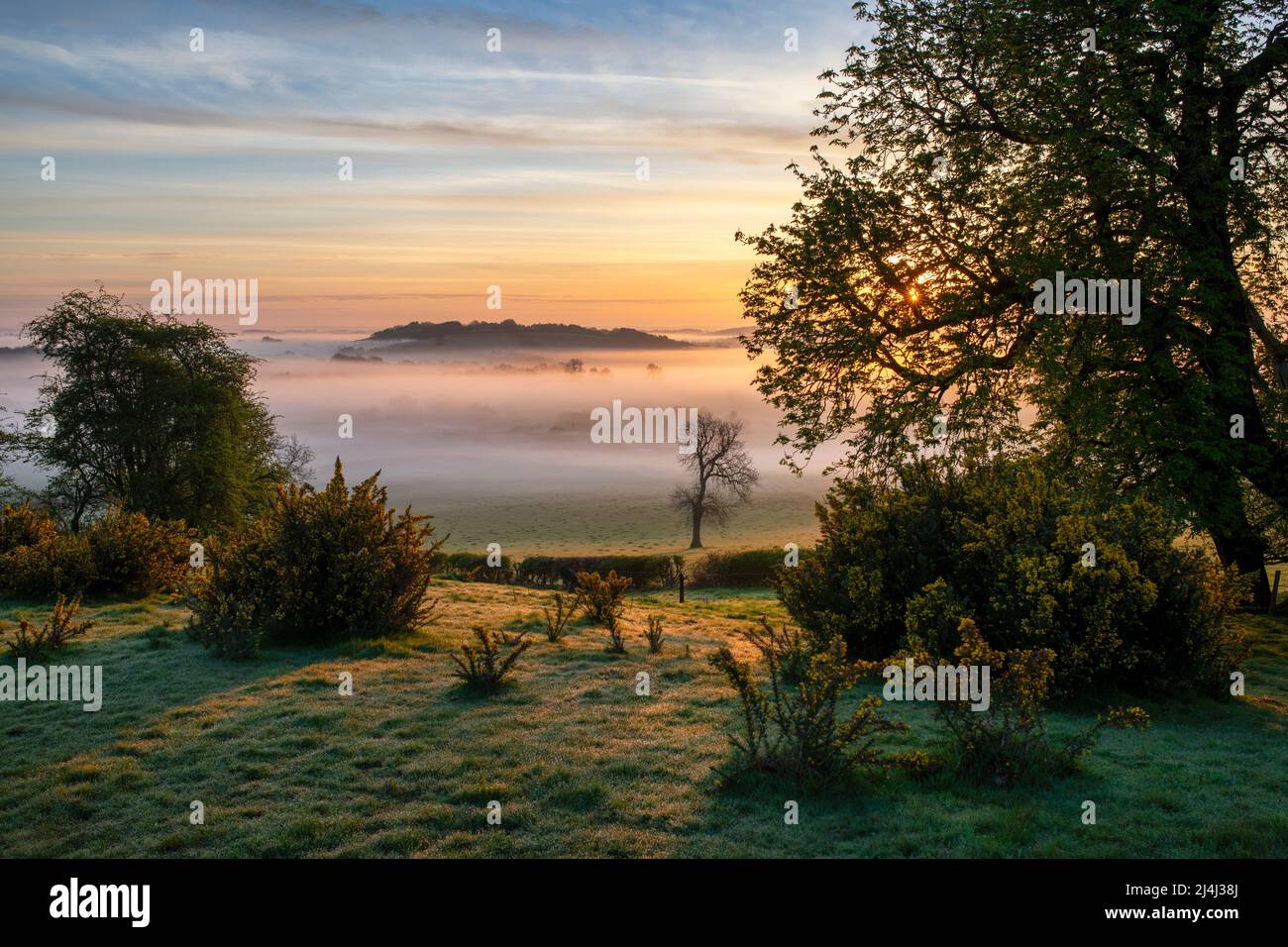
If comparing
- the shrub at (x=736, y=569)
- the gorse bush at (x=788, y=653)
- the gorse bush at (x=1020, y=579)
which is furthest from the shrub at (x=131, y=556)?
the shrub at (x=736, y=569)

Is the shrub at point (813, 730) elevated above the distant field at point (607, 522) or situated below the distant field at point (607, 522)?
above

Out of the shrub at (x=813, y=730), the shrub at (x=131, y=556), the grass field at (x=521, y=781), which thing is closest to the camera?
the grass field at (x=521, y=781)

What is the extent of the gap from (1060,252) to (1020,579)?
25.0ft

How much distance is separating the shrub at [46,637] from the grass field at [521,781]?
51.4 inches

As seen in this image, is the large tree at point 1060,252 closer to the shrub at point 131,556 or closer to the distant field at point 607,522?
the shrub at point 131,556

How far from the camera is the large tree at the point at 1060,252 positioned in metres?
14.9

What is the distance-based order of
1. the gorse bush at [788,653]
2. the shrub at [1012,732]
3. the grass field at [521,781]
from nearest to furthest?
the grass field at [521,781] < the shrub at [1012,732] < the gorse bush at [788,653]

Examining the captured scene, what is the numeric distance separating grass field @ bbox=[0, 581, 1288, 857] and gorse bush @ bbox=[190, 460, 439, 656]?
166cm

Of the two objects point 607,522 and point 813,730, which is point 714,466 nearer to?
point 607,522

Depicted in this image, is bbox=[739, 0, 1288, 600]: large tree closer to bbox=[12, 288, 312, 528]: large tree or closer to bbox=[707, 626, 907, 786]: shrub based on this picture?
bbox=[707, 626, 907, 786]: shrub

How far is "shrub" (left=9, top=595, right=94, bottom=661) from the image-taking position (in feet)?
38.9

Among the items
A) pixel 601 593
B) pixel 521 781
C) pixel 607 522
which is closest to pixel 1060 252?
pixel 601 593

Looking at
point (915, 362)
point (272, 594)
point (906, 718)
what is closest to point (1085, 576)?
point (906, 718)

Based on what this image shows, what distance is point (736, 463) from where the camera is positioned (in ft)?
197
